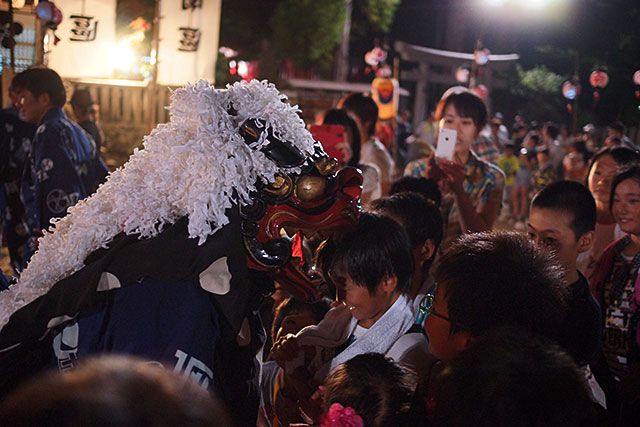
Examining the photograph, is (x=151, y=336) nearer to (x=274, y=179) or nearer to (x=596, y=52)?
(x=274, y=179)

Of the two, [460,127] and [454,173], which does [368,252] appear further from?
[460,127]

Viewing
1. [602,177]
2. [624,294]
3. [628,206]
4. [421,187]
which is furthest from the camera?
[602,177]

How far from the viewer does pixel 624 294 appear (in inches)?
115

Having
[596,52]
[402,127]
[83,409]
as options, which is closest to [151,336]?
[83,409]

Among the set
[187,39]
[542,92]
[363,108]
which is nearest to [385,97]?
[187,39]

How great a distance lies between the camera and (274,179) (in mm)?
1534

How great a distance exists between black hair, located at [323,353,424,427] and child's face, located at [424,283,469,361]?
112 mm

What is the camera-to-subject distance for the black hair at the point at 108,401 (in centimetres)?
73

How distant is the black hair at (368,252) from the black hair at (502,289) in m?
0.31

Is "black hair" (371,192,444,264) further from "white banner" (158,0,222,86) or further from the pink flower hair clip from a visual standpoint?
"white banner" (158,0,222,86)

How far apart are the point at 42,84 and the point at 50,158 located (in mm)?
544

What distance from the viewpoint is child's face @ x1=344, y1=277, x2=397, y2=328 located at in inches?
82.5

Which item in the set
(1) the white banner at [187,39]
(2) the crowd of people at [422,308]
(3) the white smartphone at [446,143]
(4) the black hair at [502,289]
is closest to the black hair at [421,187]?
(2) the crowd of people at [422,308]

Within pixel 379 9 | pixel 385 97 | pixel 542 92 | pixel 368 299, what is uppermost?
pixel 379 9
